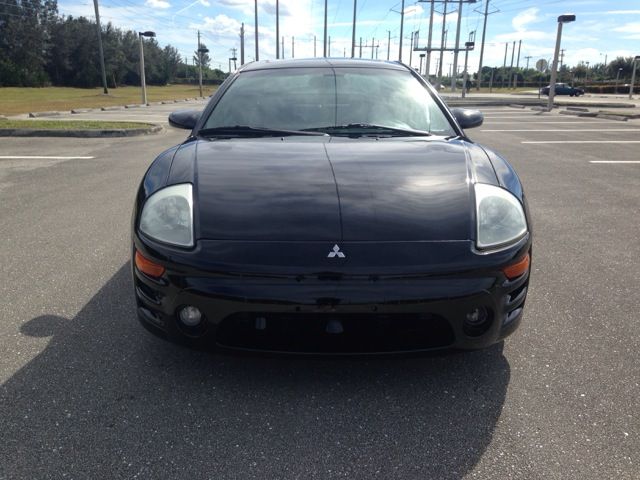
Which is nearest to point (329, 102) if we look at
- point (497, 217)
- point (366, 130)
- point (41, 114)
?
point (366, 130)

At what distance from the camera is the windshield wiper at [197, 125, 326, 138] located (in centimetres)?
295

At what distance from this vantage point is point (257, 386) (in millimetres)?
2209

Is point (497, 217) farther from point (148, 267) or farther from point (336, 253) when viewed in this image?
point (148, 267)

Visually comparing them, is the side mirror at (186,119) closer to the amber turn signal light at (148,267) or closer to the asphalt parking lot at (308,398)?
the asphalt parking lot at (308,398)

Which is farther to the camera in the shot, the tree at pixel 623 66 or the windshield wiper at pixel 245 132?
the tree at pixel 623 66

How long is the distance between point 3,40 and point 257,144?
7594 cm

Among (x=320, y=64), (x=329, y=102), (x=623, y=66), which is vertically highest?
(x=623, y=66)

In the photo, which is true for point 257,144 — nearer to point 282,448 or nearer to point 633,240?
point 282,448

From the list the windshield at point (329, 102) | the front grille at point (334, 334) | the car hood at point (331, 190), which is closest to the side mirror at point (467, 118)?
the windshield at point (329, 102)

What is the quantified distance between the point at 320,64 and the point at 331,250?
2.13 meters

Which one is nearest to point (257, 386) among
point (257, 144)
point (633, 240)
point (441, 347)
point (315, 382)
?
point (315, 382)

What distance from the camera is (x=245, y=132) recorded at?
9.75 ft

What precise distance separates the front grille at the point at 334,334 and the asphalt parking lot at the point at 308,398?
0.10m

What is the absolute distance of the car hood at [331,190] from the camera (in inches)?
80.4
